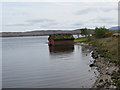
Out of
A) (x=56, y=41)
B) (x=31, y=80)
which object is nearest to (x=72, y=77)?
(x=31, y=80)

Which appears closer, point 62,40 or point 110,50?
point 110,50

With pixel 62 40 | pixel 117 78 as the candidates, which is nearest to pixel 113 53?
pixel 117 78

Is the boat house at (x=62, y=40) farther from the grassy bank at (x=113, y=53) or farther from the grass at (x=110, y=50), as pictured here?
the grassy bank at (x=113, y=53)

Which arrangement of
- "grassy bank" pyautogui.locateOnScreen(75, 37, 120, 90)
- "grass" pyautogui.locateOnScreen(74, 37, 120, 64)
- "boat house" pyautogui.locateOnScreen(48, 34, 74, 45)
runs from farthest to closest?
"boat house" pyautogui.locateOnScreen(48, 34, 74, 45) → "grass" pyautogui.locateOnScreen(74, 37, 120, 64) → "grassy bank" pyautogui.locateOnScreen(75, 37, 120, 90)

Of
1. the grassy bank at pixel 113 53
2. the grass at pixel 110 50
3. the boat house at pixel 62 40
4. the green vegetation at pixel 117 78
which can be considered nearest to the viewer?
the green vegetation at pixel 117 78

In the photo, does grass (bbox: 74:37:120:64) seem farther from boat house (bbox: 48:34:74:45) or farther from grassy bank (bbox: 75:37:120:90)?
boat house (bbox: 48:34:74:45)

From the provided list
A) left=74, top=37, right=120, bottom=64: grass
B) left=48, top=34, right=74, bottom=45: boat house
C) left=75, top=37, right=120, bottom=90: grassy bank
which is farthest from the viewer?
left=48, top=34, right=74, bottom=45: boat house

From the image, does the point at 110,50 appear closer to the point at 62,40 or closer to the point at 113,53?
the point at 113,53

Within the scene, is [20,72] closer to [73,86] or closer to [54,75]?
[54,75]

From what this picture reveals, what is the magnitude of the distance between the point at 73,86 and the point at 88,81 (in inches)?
102

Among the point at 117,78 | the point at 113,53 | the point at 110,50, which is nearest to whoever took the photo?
the point at 117,78

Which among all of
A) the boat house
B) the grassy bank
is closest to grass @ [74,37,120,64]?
the grassy bank

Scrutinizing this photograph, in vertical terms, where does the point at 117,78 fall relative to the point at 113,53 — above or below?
below

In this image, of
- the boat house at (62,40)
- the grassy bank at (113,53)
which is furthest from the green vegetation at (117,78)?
the boat house at (62,40)
